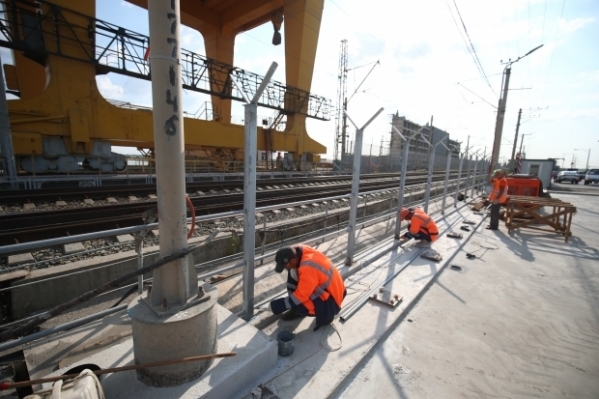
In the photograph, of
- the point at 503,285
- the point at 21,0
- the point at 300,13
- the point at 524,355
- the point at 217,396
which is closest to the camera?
the point at 217,396

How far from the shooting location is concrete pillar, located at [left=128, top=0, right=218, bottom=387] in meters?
1.68

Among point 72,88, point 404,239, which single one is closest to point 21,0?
point 72,88

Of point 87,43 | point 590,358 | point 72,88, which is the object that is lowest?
point 590,358

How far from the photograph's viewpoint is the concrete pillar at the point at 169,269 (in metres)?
1.68

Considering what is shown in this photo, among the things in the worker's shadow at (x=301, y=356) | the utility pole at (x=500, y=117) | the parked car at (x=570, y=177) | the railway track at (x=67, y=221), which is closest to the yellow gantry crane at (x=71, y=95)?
the railway track at (x=67, y=221)

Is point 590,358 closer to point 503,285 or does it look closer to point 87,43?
point 503,285

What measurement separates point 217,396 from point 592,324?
14.8 ft

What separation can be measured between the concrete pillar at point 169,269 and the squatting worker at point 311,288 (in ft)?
3.40

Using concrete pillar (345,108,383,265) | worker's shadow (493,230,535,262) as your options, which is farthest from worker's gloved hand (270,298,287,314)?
worker's shadow (493,230,535,262)

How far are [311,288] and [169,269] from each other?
1.49 m

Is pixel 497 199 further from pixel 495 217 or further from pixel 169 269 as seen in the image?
pixel 169 269

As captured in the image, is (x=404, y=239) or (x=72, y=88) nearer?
(x=404, y=239)

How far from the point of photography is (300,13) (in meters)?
18.9

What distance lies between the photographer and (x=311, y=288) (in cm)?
286
